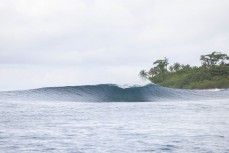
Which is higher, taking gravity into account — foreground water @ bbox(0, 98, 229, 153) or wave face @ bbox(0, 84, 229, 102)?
wave face @ bbox(0, 84, 229, 102)

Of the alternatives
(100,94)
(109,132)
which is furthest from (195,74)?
(109,132)

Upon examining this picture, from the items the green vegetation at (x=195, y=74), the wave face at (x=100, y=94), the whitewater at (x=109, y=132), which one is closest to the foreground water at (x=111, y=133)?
the whitewater at (x=109, y=132)

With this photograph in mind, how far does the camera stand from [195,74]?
9300 centimetres

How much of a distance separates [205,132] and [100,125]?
456cm

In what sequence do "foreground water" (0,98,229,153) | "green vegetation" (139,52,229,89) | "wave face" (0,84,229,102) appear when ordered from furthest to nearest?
1. "green vegetation" (139,52,229,89)
2. "wave face" (0,84,229,102)
3. "foreground water" (0,98,229,153)

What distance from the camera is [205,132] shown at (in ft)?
61.6

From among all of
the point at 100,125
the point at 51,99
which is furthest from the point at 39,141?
the point at 51,99

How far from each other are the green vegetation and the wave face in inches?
1614

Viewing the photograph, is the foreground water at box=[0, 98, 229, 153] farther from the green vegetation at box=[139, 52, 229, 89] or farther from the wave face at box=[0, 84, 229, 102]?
the green vegetation at box=[139, 52, 229, 89]

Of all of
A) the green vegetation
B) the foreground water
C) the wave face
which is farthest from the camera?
the green vegetation

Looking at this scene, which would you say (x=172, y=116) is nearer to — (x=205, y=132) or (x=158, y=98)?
(x=205, y=132)

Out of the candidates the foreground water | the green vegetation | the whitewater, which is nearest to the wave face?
the whitewater

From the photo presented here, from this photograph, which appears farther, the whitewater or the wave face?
the wave face

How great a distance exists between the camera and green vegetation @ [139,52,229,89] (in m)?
88.1
